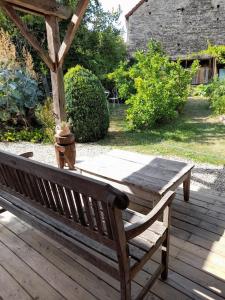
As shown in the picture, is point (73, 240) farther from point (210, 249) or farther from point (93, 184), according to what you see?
point (210, 249)

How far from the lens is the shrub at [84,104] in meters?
5.52

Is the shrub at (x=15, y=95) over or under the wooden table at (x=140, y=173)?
over

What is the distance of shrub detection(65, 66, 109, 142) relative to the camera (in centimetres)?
552

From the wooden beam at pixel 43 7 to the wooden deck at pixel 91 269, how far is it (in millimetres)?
2803

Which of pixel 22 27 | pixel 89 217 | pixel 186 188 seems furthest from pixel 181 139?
pixel 89 217

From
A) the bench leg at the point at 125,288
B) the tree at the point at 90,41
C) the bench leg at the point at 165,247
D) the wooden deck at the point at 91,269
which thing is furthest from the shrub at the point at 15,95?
the bench leg at the point at 125,288

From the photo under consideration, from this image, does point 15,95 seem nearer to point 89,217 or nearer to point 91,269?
point 91,269

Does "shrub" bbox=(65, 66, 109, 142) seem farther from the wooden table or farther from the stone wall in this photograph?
the stone wall

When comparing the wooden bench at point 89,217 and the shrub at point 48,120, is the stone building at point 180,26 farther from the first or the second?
the wooden bench at point 89,217

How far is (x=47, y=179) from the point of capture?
1371 millimetres

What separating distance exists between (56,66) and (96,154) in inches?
74.8

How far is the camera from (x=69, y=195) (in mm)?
1378

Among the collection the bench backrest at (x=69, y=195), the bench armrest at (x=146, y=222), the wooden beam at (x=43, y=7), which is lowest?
the bench armrest at (x=146, y=222)

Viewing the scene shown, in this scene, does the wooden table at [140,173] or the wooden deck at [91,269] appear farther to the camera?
the wooden table at [140,173]
